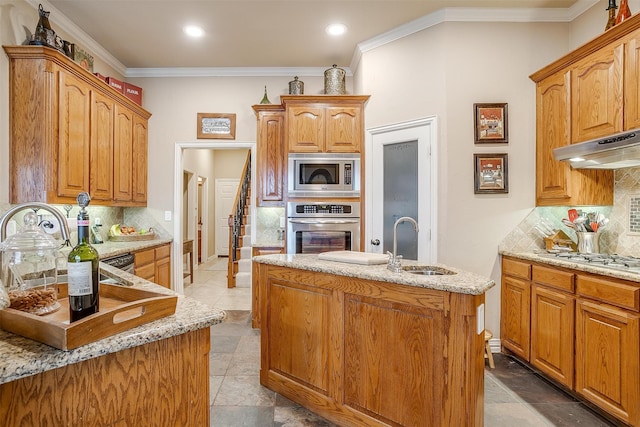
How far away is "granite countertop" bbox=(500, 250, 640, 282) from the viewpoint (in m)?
1.84

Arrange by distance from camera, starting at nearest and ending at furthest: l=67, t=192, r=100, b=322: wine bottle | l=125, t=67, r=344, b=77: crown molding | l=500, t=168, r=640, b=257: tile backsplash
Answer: l=67, t=192, r=100, b=322: wine bottle, l=500, t=168, r=640, b=257: tile backsplash, l=125, t=67, r=344, b=77: crown molding

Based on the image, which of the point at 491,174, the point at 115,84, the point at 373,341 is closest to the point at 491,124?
the point at 491,174

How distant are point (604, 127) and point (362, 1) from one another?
2138mm

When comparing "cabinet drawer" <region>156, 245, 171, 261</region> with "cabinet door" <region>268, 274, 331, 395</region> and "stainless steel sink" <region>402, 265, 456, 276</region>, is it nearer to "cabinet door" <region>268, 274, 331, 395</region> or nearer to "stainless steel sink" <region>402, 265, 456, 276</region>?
"cabinet door" <region>268, 274, 331, 395</region>

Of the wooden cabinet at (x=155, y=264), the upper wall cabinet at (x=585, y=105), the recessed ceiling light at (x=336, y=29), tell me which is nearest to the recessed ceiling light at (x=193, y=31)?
the recessed ceiling light at (x=336, y=29)

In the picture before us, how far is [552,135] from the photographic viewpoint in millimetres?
2756

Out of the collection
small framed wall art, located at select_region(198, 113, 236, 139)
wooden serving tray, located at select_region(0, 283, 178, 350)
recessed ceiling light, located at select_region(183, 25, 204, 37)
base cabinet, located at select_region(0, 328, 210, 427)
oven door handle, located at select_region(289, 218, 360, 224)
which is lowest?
base cabinet, located at select_region(0, 328, 210, 427)

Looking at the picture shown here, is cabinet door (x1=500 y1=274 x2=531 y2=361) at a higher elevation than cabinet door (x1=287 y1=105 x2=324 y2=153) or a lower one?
lower

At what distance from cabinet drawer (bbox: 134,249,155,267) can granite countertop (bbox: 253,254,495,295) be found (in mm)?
1793

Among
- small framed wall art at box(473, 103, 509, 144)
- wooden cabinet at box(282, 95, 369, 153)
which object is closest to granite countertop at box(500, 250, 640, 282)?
small framed wall art at box(473, 103, 509, 144)

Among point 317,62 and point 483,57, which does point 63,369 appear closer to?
point 483,57

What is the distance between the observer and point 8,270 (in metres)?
1.06

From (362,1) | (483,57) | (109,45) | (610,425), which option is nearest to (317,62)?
(362,1)

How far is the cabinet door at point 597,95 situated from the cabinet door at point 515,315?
125 cm
